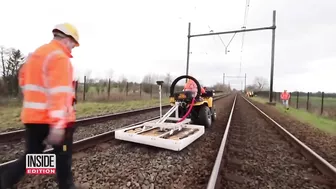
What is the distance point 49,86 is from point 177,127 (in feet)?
13.1

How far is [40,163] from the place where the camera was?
7.59ft

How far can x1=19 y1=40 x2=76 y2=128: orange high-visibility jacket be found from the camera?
2.00 meters

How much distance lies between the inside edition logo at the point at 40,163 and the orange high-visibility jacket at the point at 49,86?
1.28ft

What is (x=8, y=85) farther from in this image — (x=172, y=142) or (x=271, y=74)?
(x=271, y=74)

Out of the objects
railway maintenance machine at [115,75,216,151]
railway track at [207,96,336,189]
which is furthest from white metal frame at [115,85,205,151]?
railway track at [207,96,336,189]

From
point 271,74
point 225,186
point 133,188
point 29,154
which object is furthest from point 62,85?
point 271,74

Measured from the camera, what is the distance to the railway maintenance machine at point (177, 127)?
4.49 meters

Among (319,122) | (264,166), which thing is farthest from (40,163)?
(319,122)

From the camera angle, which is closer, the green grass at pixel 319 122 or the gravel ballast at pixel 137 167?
the gravel ballast at pixel 137 167

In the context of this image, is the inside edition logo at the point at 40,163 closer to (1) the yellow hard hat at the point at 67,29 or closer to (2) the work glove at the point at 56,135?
(2) the work glove at the point at 56,135

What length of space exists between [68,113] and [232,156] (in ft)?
11.3

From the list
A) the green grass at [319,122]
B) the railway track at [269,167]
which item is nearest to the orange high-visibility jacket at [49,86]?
the railway track at [269,167]

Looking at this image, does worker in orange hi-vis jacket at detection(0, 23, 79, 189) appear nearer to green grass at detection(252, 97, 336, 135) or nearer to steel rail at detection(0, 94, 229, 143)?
steel rail at detection(0, 94, 229, 143)

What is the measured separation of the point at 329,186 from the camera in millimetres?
3371
